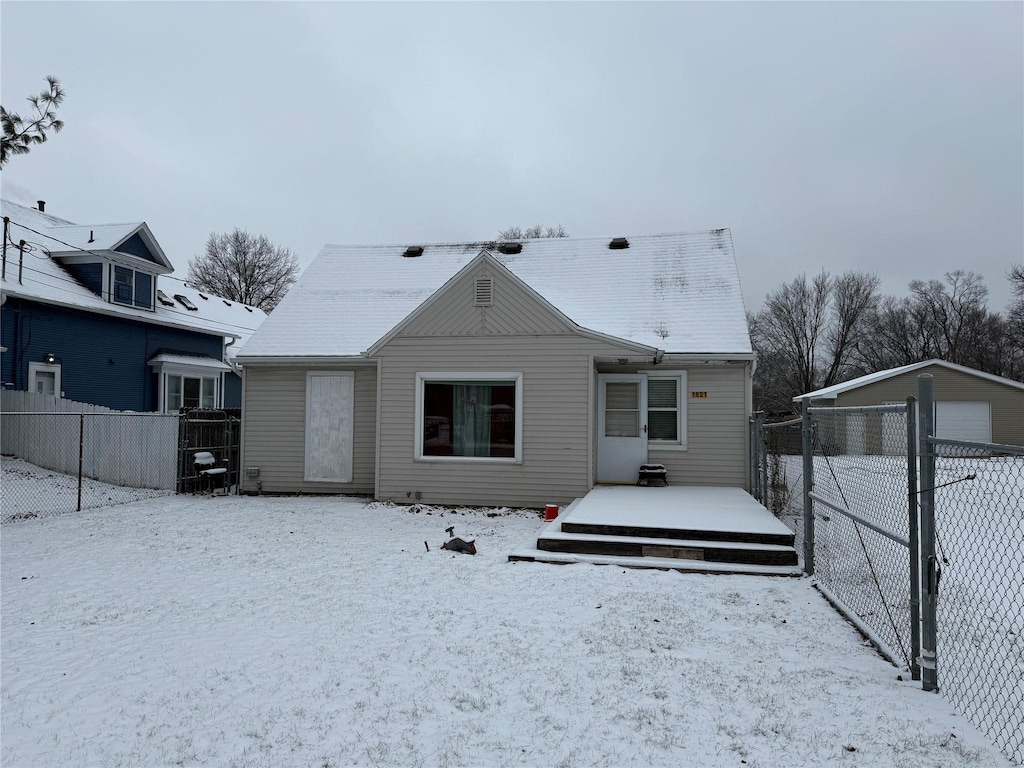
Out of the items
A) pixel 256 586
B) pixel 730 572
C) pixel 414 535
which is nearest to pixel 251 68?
pixel 414 535

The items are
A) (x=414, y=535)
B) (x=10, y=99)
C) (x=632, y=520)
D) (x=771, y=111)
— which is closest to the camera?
(x=10, y=99)

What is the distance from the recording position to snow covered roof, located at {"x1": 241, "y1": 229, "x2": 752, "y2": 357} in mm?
11734

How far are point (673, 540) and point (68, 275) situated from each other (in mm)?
18995

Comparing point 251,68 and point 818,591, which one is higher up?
point 251,68

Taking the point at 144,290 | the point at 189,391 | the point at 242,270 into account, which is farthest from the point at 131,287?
the point at 242,270

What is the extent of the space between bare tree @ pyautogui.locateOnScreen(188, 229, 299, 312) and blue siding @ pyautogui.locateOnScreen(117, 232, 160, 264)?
17588 mm

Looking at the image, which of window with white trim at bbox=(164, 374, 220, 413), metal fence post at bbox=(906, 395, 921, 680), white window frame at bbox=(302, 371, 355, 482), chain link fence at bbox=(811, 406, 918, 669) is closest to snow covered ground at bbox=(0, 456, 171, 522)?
white window frame at bbox=(302, 371, 355, 482)

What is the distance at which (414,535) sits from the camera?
849cm

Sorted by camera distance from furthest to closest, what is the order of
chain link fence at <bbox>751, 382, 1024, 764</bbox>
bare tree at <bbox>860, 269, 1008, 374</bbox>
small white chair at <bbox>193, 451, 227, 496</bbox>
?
bare tree at <bbox>860, 269, 1008, 374</bbox> → small white chair at <bbox>193, 451, 227, 496</bbox> → chain link fence at <bbox>751, 382, 1024, 764</bbox>

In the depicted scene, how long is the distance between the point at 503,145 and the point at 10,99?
62.2 ft

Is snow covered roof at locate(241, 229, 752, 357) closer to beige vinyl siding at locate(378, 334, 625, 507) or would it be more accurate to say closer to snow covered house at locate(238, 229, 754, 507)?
snow covered house at locate(238, 229, 754, 507)

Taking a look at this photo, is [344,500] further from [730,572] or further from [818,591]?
[818,591]

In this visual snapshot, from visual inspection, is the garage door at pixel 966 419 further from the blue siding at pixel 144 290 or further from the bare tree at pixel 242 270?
the bare tree at pixel 242 270

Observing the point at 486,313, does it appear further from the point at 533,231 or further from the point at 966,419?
the point at 533,231
